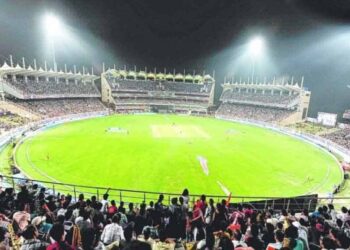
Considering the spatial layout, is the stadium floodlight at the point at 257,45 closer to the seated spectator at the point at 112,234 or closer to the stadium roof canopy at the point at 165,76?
the stadium roof canopy at the point at 165,76

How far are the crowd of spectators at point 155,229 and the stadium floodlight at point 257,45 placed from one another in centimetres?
A: 7624

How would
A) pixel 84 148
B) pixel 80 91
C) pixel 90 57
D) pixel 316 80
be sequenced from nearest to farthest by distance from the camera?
pixel 84 148
pixel 316 80
pixel 80 91
pixel 90 57

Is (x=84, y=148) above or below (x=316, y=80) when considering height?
below

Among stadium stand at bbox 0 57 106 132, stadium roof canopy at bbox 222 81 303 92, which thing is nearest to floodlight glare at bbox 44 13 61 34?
stadium stand at bbox 0 57 106 132

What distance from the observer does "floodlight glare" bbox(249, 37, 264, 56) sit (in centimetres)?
7874

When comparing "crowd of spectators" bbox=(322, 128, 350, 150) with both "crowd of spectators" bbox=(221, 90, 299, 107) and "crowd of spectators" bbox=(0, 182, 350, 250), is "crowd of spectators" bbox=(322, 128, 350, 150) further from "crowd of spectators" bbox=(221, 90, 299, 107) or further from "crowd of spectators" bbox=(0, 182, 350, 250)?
"crowd of spectators" bbox=(0, 182, 350, 250)

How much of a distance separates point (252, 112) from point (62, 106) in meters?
49.4

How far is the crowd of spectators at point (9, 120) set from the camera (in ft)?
131

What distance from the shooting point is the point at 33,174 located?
25.5 m

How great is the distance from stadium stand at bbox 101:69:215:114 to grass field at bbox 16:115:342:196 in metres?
34.6

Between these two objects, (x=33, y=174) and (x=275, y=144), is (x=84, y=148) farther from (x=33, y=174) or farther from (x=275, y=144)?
(x=275, y=144)

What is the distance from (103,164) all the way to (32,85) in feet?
144

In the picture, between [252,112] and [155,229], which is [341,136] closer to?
[252,112]

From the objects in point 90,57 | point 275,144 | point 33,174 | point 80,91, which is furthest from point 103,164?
point 90,57
